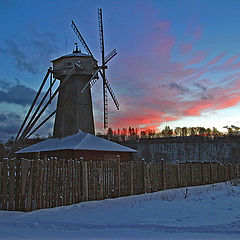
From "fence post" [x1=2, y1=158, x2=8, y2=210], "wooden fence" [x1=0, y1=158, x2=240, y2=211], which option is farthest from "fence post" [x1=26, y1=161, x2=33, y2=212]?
"fence post" [x1=2, y1=158, x2=8, y2=210]

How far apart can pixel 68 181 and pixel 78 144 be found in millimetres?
12476

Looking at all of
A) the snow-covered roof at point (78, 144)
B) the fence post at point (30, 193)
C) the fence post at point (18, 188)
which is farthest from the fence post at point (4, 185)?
the snow-covered roof at point (78, 144)

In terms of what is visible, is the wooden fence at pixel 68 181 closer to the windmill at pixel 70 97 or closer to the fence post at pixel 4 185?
the fence post at pixel 4 185

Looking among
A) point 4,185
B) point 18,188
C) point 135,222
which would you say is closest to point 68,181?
point 18,188

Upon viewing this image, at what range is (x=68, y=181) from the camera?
975 centimetres

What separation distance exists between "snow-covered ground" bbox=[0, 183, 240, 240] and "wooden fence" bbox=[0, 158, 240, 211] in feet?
1.67

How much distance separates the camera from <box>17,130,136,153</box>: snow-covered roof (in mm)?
22422

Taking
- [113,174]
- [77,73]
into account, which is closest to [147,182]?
[113,174]

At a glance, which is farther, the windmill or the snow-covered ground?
the windmill

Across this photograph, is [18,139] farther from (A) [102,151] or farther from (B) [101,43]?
(B) [101,43]

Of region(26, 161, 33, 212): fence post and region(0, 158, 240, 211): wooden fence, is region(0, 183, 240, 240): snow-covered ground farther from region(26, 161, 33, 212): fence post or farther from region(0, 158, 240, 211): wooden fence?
region(0, 158, 240, 211): wooden fence

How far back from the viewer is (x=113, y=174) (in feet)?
39.3

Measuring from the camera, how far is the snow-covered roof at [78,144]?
22.4 meters

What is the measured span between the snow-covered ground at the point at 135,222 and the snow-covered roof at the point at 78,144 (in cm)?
1379
